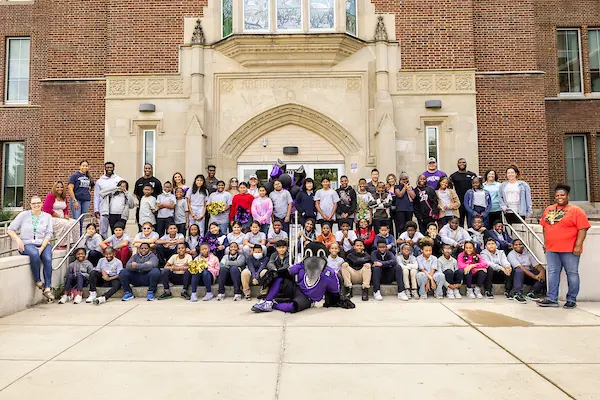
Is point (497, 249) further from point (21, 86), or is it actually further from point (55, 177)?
point (21, 86)

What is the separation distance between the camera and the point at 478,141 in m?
12.8

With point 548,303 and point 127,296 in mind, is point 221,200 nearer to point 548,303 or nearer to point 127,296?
point 127,296

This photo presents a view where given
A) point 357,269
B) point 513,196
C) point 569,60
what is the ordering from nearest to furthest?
point 357,269 → point 513,196 → point 569,60

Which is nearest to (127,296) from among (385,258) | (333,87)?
(385,258)

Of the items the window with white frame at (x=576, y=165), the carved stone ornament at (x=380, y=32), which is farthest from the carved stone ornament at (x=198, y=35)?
the window with white frame at (x=576, y=165)

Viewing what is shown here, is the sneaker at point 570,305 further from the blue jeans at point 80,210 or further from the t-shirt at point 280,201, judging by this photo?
the blue jeans at point 80,210

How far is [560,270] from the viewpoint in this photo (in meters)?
6.86

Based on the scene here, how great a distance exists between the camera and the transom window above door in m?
12.3

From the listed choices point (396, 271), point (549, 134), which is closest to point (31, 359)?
point (396, 271)

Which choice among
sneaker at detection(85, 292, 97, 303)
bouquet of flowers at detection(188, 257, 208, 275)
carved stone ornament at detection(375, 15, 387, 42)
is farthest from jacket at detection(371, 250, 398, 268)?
carved stone ornament at detection(375, 15, 387, 42)

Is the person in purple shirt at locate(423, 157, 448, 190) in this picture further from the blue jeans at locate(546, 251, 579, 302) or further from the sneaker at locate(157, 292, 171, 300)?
the sneaker at locate(157, 292, 171, 300)

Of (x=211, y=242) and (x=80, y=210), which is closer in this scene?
(x=211, y=242)

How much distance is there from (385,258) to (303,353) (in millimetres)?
3732

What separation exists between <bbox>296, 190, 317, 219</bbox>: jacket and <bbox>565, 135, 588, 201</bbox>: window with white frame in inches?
439
